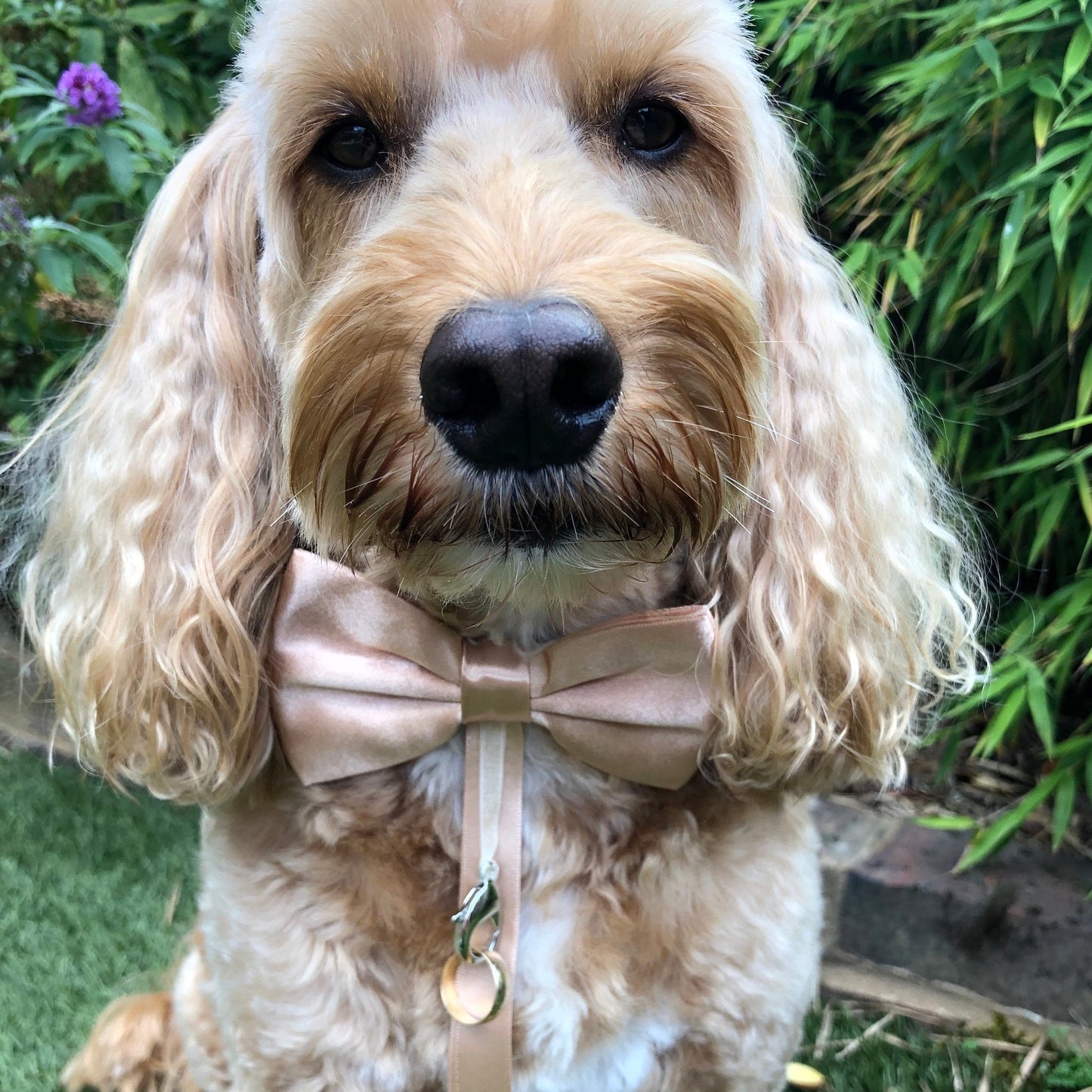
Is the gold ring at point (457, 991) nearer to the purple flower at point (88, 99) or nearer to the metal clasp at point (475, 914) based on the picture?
the metal clasp at point (475, 914)

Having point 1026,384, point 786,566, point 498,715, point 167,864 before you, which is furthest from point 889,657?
point 167,864

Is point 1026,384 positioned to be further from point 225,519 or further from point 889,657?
point 225,519

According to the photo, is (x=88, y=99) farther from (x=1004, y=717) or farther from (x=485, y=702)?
(x=1004, y=717)

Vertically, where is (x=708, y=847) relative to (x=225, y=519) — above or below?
below

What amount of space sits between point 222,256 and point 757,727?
0.81m

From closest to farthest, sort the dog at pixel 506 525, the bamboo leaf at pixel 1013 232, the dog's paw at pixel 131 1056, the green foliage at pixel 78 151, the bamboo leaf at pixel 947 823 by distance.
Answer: the dog at pixel 506 525 → the dog's paw at pixel 131 1056 → the bamboo leaf at pixel 1013 232 → the bamboo leaf at pixel 947 823 → the green foliage at pixel 78 151

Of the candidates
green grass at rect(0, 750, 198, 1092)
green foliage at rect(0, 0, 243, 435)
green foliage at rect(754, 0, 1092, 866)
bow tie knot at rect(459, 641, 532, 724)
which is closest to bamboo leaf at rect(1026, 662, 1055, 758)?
green foliage at rect(754, 0, 1092, 866)

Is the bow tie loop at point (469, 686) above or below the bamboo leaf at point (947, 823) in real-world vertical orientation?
above

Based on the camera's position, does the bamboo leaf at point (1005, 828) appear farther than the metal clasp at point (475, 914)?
Yes

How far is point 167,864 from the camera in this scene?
6.93 ft

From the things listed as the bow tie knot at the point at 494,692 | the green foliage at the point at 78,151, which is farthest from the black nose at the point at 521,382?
the green foliage at the point at 78,151

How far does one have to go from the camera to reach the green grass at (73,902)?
1.72 metres

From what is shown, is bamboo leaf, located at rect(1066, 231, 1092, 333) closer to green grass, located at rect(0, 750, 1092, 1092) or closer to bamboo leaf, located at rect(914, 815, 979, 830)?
bamboo leaf, located at rect(914, 815, 979, 830)

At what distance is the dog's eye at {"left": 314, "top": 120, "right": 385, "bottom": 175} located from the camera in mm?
1065
